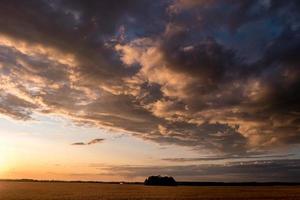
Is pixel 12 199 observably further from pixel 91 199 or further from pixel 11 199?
pixel 91 199

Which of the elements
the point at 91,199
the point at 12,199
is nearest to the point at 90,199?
the point at 91,199

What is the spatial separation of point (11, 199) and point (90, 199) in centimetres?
1508

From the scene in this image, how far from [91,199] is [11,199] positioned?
601 inches

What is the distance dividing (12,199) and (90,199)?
14899mm

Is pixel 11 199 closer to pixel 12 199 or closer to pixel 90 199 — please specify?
pixel 12 199

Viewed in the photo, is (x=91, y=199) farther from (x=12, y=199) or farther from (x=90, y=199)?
(x=12, y=199)

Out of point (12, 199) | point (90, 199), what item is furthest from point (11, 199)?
point (90, 199)

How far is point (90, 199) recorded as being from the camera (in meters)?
77.8

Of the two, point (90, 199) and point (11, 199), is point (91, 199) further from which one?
point (11, 199)

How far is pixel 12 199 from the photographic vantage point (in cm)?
7419

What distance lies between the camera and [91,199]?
7775 cm

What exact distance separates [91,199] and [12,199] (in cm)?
1509
